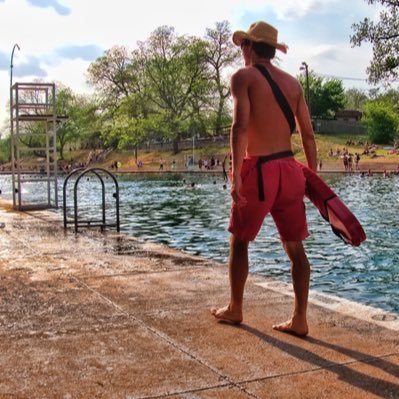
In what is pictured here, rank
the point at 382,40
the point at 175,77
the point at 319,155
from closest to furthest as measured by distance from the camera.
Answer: the point at 382,40 → the point at 319,155 → the point at 175,77

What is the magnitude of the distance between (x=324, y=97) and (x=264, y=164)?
93.1 m

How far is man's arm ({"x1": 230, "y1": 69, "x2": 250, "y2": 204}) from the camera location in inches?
172

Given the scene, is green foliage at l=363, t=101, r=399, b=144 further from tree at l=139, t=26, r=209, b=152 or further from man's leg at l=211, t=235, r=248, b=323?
man's leg at l=211, t=235, r=248, b=323

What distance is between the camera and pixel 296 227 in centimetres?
450

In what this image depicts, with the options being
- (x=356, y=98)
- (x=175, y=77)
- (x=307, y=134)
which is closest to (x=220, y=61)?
(x=175, y=77)

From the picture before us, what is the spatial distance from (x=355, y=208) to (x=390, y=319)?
55.1 feet

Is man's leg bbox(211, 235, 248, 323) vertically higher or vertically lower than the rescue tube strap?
lower

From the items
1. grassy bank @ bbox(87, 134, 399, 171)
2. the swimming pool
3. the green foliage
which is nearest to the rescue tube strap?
the swimming pool

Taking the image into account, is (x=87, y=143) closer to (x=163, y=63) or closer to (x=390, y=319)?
(x=163, y=63)

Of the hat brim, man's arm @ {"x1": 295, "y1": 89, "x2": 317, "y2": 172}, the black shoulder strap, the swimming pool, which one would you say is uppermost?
the hat brim

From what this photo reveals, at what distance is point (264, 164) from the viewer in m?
4.45

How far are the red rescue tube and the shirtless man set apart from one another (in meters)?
0.10

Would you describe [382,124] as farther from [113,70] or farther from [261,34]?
[261,34]

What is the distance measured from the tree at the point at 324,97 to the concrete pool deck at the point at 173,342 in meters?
89.3
